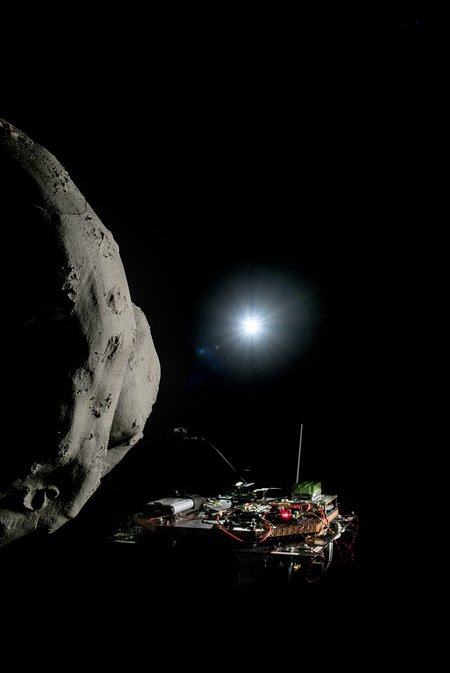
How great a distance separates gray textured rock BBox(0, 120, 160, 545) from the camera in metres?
1.24

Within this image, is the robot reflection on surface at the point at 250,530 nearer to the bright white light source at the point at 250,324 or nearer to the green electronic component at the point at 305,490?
the green electronic component at the point at 305,490

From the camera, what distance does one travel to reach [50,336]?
1.30 meters

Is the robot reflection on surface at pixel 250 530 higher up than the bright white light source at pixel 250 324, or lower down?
lower down

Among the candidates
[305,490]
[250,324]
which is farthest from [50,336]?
[250,324]

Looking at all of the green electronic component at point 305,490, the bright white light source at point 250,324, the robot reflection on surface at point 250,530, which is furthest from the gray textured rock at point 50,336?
the bright white light source at point 250,324

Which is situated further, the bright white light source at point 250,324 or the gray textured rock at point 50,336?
the bright white light source at point 250,324

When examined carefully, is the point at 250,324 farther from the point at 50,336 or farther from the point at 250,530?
the point at 50,336

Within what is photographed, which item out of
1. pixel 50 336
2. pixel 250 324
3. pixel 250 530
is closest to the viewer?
pixel 50 336

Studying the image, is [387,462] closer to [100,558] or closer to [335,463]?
[335,463]

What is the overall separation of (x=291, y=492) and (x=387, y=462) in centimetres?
166

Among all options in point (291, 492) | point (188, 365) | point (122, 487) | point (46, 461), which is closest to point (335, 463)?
point (291, 492)

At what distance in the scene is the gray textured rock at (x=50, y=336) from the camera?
124 cm

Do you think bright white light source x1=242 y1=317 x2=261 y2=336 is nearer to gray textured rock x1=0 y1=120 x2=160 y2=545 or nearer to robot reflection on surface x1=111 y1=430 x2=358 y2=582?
robot reflection on surface x1=111 y1=430 x2=358 y2=582

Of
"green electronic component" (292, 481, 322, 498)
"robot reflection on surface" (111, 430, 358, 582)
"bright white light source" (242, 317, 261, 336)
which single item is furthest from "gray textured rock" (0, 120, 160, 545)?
"bright white light source" (242, 317, 261, 336)
